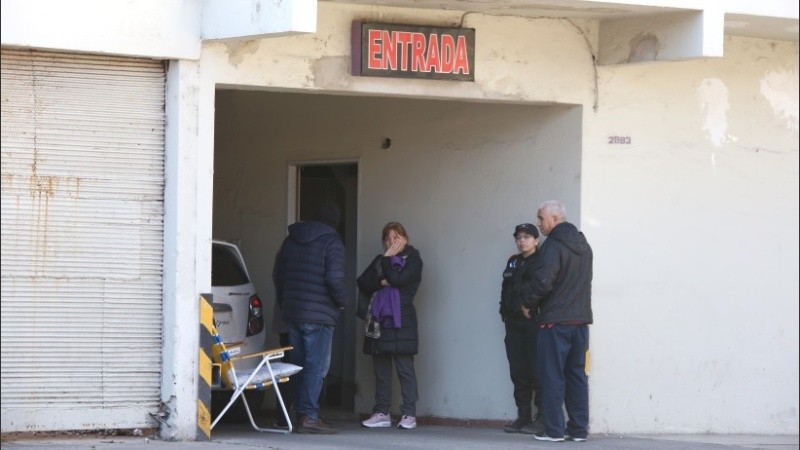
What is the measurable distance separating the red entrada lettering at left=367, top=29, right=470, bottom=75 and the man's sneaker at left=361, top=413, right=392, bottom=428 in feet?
10.5

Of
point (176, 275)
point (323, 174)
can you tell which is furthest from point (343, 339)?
point (176, 275)

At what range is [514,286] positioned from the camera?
10.9 m

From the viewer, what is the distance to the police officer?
1093 centimetres

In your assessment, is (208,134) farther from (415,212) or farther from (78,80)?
(415,212)

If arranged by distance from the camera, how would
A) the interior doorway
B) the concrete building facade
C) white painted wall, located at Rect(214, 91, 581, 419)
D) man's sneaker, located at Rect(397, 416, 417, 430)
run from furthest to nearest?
the interior doorway
man's sneaker, located at Rect(397, 416, 417, 430)
white painted wall, located at Rect(214, 91, 581, 419)
the concrete building facade

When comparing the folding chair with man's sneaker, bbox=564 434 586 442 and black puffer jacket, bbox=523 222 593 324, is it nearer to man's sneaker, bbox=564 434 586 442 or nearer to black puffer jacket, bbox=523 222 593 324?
black puffer jacket, bbox=523 222 593 324

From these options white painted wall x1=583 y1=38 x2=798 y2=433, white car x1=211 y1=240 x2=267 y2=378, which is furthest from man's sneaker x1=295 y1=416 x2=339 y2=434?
white painted wall x1=583 y1=38 x2=798 y2=433

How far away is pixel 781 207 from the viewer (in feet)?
38.7

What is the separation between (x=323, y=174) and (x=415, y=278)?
2.50 meters

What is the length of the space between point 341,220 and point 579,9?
405cm

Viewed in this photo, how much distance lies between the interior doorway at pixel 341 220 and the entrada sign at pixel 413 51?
291 cm

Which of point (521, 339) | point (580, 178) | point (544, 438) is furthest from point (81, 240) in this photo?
point (580, 178)

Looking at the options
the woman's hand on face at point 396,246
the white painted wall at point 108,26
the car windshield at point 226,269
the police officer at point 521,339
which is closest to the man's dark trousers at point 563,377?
the police officer at point 521,339

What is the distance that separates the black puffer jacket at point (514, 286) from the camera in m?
10.8
